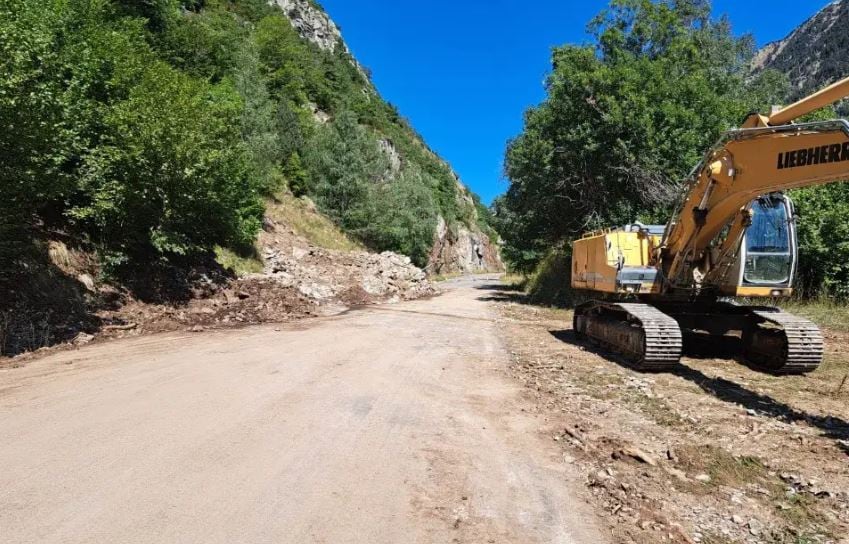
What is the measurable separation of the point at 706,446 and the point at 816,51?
85.1 metres

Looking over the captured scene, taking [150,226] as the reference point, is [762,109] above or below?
above

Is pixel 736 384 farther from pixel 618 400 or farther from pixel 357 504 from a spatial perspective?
pixel 357 504

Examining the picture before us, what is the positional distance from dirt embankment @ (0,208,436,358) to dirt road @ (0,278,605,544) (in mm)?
2502

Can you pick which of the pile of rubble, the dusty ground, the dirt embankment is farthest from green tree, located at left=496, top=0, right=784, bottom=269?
the dusty ground

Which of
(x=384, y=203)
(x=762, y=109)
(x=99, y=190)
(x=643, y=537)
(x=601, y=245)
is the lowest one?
(x=643, y=537)

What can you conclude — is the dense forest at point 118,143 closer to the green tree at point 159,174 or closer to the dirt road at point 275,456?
the green tree at point 159,174

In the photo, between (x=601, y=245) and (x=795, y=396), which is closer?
(x=795, y=396)

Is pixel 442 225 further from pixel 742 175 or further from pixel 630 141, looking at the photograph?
pixel 742 175

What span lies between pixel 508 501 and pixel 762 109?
29.6 m

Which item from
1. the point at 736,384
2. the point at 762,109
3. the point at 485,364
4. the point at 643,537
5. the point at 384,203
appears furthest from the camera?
the point at 384,203

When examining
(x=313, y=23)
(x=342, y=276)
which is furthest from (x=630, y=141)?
(x=313, y=23)

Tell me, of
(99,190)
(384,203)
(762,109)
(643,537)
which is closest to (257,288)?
(99,190)

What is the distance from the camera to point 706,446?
15.5 feet

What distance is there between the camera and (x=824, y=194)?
53.2ft
